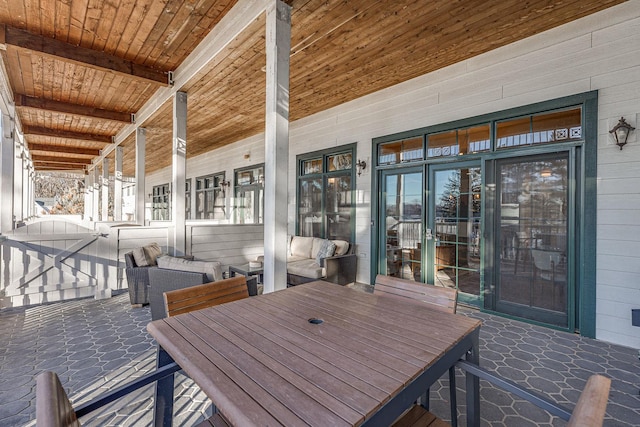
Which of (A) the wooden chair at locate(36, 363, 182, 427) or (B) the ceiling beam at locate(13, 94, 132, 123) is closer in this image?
(A) the wooden chair at locate(36, 363, 182, 427)

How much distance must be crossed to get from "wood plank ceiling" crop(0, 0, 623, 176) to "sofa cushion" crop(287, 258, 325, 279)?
3.04 meters

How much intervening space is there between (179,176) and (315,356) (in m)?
4.94

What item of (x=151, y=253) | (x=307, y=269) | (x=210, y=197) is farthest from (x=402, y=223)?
(x=210, y=197)

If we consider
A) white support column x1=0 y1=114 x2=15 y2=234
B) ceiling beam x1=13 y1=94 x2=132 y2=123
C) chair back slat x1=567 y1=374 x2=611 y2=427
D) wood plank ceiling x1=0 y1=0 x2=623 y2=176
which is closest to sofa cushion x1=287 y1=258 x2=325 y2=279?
wood plank ceiling x1=0 y1=0 x2=623 y2=176

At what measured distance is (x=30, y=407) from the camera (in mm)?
2062

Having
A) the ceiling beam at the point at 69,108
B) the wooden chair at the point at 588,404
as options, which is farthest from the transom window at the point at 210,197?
the wooden chair at the point at 588,404

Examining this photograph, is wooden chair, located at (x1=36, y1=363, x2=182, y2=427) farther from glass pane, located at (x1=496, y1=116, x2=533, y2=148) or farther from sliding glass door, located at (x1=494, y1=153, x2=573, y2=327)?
glass pane, located at (x1=496, y1=116, x2=533, y2=148)

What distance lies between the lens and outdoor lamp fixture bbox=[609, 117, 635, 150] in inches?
119

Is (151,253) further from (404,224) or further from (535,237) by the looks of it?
(535,237)

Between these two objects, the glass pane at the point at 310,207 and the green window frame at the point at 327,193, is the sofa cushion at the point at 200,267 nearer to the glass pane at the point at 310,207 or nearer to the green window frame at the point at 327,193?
the green window frame at the point at 327,193

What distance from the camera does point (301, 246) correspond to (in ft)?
20.1

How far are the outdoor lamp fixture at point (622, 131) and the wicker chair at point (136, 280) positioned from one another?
223 inches

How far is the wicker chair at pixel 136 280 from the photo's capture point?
3.99 meters

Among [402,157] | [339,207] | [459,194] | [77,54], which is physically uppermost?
[77,54]
